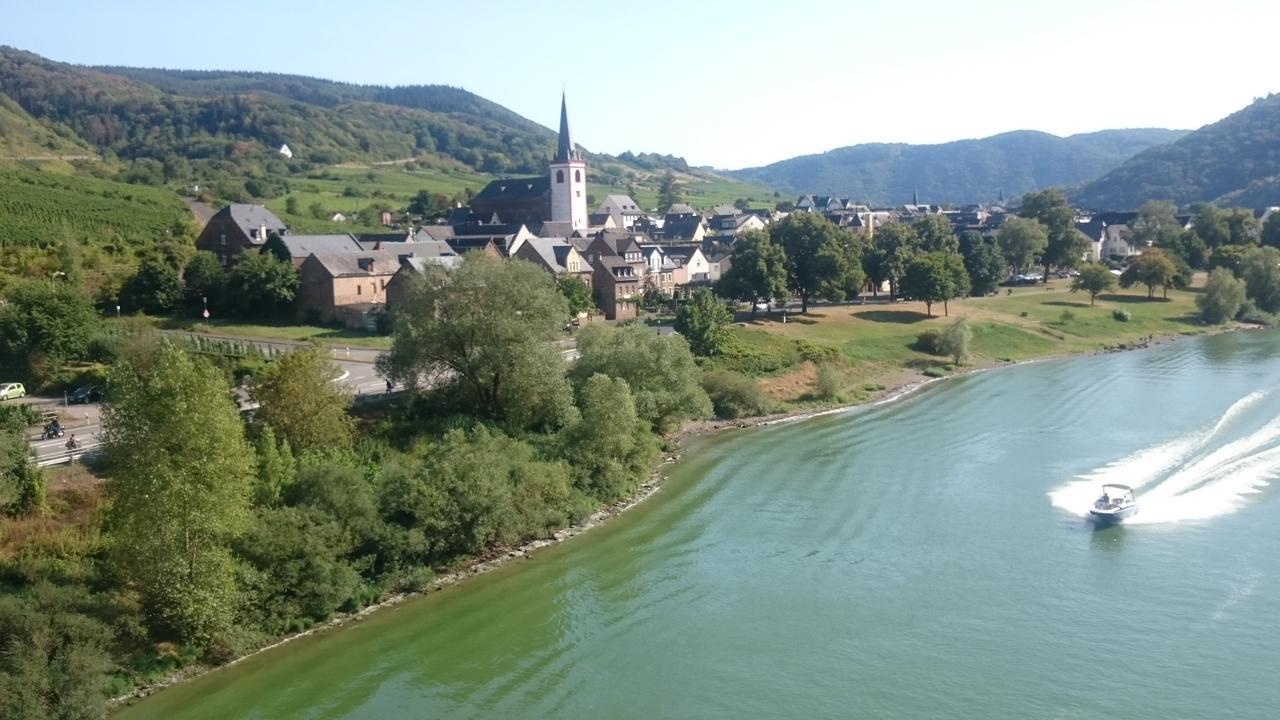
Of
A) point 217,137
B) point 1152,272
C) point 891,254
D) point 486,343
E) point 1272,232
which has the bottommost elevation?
point 486,343

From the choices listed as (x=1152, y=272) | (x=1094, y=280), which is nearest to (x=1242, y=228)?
(x=1152, y=272)

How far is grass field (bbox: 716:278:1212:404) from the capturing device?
160ft

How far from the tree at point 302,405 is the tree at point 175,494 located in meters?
6.60

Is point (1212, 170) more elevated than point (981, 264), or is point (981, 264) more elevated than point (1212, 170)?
point (1212, 170)

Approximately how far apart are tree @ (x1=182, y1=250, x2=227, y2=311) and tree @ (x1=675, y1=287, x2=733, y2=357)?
22637 millimetres

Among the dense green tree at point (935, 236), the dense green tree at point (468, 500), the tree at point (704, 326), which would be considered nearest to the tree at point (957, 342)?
the tree at point (704, 326)

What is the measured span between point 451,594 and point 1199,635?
16144 millimetres

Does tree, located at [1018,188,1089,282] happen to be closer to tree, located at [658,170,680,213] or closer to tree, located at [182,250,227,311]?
tree, located at [658,170,680,213]

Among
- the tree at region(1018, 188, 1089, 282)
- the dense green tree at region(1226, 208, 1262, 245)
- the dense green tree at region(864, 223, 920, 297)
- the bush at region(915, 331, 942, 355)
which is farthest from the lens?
the dense green tree at region(1226, 208, 1262, 245)

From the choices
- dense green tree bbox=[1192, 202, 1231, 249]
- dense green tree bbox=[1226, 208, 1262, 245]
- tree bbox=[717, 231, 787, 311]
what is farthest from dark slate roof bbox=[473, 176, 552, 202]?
dense green tree bbox=[1226, 208, 1262, 245]

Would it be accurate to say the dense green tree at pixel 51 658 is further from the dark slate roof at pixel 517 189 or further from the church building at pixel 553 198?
the dark slate roof at pixel 517 189

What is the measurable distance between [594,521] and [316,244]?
31073mm

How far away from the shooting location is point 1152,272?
241 feet

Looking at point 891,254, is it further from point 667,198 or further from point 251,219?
point 667,198
